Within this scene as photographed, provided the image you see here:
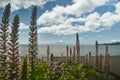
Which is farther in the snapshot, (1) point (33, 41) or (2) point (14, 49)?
(1) point (33, 41)

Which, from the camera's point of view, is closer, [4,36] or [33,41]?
[4,36]

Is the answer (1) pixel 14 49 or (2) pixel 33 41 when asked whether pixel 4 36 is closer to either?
(1) pixel 14 49

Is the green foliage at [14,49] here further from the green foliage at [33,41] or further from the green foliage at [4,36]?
the green foliage at [33,41]

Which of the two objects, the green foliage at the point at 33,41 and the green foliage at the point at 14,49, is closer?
the green foliage at the point at 14,49

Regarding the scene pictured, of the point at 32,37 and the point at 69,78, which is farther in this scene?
the point at 69,78

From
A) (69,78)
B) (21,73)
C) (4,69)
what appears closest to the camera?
(21,73)

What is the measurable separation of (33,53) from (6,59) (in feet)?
7.81

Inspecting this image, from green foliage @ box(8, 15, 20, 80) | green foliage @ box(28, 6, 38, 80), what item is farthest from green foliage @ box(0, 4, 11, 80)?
green foliage @ box(28, 6, 38, 80)

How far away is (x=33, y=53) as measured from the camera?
8258mm

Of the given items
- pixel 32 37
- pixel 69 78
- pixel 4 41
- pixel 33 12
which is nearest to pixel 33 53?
pixel 32 37

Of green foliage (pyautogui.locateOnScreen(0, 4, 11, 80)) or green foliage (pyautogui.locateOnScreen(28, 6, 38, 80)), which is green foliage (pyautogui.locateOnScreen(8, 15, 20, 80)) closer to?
green foliage (pyautogui.locateOnScreen(0, 4, 11, 80))

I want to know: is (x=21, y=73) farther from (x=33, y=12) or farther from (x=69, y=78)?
(x=69, y=78)

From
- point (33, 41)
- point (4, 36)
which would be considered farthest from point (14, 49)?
point (33, 41)

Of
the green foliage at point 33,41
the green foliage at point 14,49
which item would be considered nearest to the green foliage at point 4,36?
the green foliage at point 14,49
